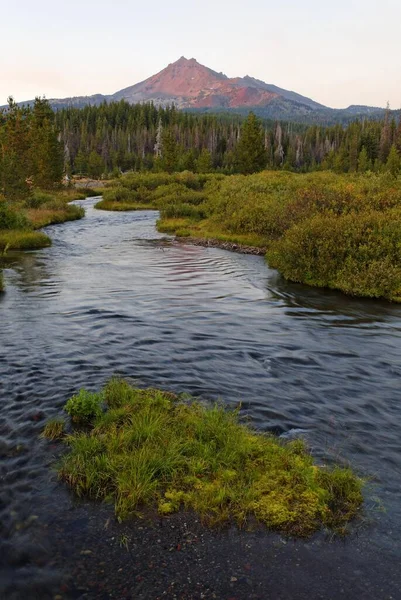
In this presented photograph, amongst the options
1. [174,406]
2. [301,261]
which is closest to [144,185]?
[301,261]

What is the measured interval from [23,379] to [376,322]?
12.2 metres

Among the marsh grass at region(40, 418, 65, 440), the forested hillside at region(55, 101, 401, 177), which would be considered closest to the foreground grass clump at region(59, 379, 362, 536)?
the marsh grass at region(40, 418, 65, 440)

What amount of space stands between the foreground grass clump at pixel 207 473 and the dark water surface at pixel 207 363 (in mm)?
446

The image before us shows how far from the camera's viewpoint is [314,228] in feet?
74.0

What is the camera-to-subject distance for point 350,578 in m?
5.78

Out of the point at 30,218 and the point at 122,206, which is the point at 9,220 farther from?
the point at 122,206

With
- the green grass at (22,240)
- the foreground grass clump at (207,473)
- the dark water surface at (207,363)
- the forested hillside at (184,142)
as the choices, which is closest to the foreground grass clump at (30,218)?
the green grass at (22,240)

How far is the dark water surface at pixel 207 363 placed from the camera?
6.78 metres

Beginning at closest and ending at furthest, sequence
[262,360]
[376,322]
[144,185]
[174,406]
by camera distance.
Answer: [174,406] → [262,360] → [376,322] → [144,185]

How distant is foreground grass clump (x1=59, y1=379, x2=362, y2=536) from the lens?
681cm

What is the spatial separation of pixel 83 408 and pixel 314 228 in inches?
649

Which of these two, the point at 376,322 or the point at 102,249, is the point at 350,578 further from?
the point at 102,249

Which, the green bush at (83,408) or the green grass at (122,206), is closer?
the green bush at (83,408)

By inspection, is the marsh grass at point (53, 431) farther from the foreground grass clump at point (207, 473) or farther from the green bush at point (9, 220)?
the green bush at point (9, 220)
